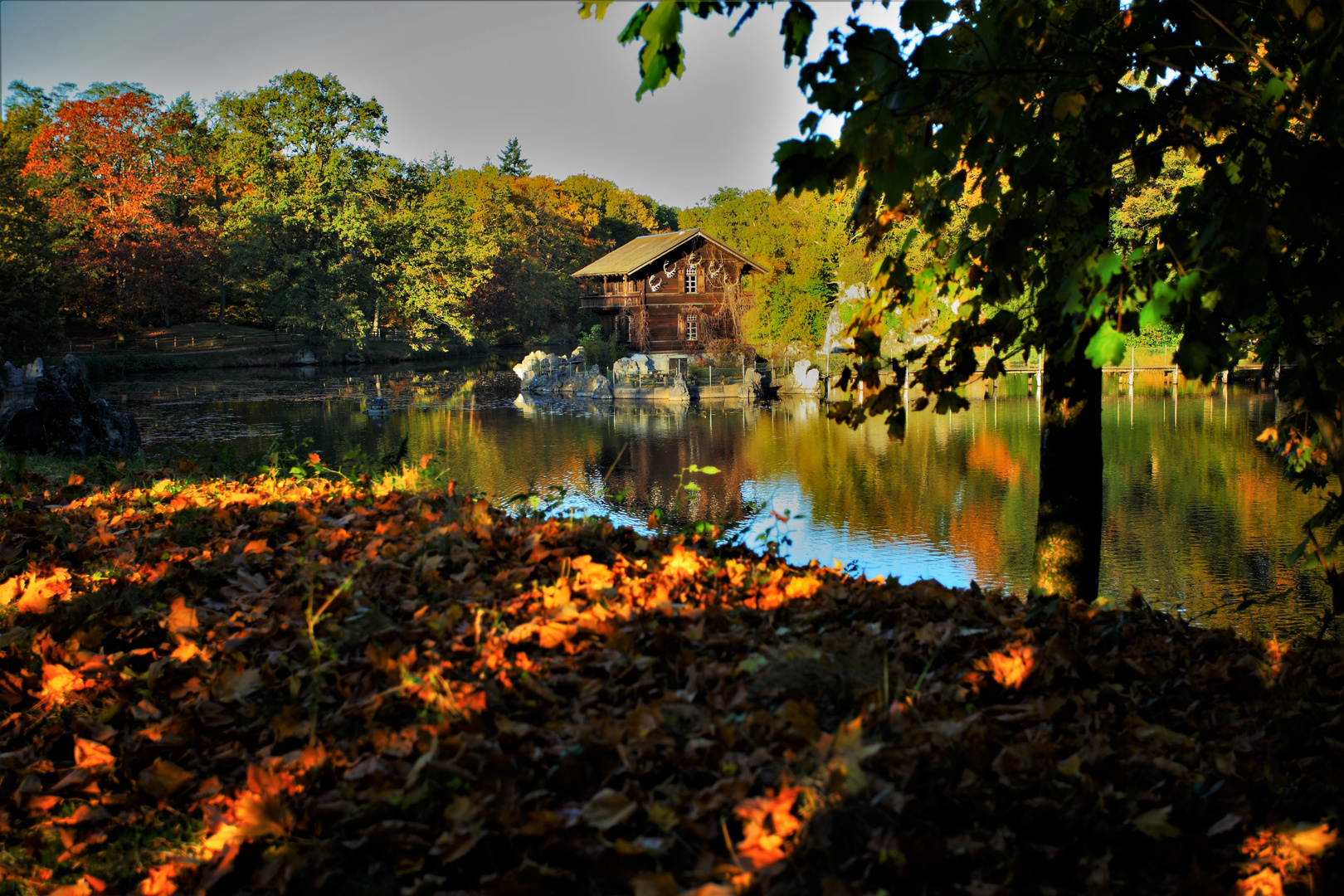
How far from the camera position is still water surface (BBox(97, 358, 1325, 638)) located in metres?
11.9

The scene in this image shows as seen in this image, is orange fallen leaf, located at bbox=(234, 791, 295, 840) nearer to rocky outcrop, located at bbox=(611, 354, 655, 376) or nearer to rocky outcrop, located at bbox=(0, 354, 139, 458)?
rocky outcrop, located at bbox=(0, 354, 139, 458)

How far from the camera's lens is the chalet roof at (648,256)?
50.2 metres

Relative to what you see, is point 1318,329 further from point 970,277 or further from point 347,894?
point 347,894

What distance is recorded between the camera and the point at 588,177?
80.5m

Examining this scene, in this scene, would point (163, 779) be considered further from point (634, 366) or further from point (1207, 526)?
point (634, 366)

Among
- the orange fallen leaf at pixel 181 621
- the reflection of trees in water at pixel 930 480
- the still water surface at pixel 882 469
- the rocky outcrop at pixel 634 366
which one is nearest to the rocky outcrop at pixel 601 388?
the rocky outcrop at pixel 634 366

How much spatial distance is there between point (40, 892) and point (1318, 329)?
659 centimetres

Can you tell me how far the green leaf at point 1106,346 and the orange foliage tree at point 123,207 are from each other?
4778cm

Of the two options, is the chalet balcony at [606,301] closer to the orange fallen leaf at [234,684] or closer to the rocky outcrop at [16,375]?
the rocky outcrop at [16,375]

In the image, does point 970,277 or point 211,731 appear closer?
point 211,731

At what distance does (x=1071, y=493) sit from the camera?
673cm

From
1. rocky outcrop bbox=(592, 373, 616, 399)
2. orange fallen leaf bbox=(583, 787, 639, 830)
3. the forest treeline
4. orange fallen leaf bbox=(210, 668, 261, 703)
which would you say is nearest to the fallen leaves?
orange fallen leaf bbox=(210, 668, 261, 703)

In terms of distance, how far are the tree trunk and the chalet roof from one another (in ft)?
146

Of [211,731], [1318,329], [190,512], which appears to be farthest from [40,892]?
[1318,329]
